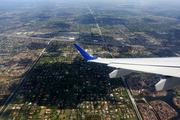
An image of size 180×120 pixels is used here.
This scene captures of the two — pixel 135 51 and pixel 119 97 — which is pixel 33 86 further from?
pixel 135 51

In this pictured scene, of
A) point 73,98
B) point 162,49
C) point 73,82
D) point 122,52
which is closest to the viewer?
point 73,98

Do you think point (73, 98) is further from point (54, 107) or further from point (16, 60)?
point (16, 60)

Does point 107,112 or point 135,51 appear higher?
point 135,51

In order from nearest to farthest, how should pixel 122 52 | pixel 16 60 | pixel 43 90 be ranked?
pixel 43 90, pixel 16 60, pixel 122 52

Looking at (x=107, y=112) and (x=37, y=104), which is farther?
(x=37, y=104)

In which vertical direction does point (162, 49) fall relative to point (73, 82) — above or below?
above

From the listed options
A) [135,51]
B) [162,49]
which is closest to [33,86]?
[135,51]

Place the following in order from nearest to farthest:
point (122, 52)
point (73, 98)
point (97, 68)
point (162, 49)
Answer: point (73, 98), point (97, 68), point (122, 52), point (162, 49)

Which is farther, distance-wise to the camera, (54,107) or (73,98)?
(73,98)

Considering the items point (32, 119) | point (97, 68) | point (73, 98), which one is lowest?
point (32, 119)

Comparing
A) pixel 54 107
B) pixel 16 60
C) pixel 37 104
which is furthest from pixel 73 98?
pixel 16 60
